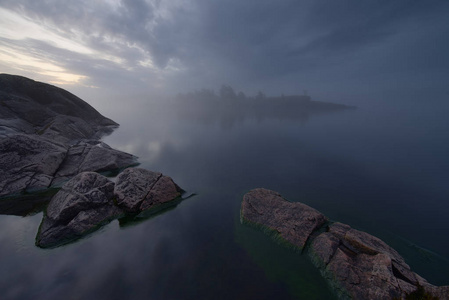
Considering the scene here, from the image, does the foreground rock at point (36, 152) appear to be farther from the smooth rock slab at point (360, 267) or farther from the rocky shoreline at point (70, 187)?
the smooth rock slab at point (360, 267)

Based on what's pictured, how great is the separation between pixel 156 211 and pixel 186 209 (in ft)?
8.15

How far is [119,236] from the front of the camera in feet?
38.3

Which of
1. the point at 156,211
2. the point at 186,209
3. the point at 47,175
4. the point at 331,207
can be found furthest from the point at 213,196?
the point at 47,175

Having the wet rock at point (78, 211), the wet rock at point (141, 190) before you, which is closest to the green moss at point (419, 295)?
the wet rock at point (141, 190)

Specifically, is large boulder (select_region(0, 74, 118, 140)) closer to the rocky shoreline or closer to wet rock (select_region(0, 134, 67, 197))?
the rocky shoreline

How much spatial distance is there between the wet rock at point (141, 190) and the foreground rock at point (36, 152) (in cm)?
916

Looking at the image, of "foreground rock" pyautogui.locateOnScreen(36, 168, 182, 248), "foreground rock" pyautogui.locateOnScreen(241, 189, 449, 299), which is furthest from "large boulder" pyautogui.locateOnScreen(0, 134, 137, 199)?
"foreground rock" pyautogui.locateOnScreen(241, 189, 449, 299)

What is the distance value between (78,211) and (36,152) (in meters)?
12.3

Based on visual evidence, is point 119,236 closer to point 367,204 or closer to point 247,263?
point 247,263

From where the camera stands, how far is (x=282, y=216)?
39.5 feet

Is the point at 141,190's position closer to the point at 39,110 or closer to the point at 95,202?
the point at 95,202

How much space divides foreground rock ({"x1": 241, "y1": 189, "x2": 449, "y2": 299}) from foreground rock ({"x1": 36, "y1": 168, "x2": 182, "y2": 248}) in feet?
25.9

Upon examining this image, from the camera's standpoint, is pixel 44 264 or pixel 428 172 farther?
pixel 428 172

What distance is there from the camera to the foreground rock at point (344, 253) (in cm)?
720
